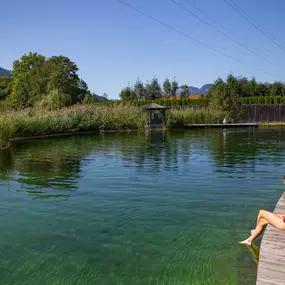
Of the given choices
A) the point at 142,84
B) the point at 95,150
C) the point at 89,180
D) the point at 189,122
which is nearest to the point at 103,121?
the point at 189,122

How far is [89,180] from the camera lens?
30.5 ft

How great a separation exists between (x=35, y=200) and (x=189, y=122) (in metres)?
26.9

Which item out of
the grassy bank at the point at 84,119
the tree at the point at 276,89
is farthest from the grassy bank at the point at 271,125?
the tree at the point at 276,89

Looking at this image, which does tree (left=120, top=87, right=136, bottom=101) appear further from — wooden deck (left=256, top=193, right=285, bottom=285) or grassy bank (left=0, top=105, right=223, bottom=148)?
wooden deck (left=256, top=193, right=285, bottom=285)

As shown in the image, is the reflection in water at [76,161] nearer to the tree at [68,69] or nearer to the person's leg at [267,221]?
the person's leg at [267,221]

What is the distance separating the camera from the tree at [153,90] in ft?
202

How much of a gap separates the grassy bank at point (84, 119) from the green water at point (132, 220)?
30.4ft

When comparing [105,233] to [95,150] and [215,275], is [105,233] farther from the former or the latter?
[95,150]

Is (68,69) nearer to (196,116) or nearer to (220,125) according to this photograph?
(196,116)

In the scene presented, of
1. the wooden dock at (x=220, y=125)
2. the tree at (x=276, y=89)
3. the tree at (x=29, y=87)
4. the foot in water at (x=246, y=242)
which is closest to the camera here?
the foot in water at (x=246, y=242)

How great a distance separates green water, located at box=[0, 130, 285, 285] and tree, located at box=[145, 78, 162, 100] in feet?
165

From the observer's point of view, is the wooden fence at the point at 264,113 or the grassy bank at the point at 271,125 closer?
the grassy bank at the point at 271,125

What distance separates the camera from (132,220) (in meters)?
6.09

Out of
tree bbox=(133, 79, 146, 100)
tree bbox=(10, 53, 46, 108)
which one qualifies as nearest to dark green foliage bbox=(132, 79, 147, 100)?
tree bbox=(133, 79, 146, 100)
